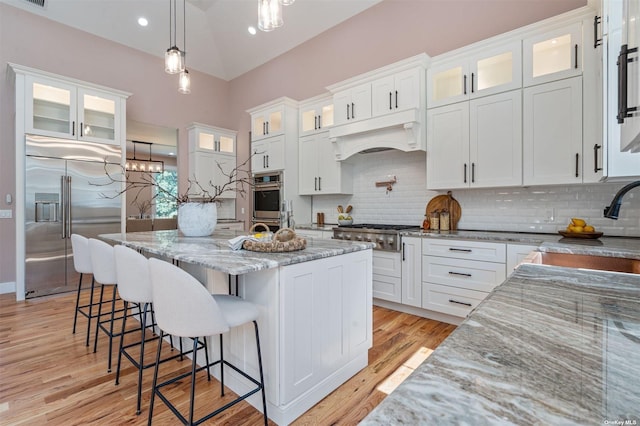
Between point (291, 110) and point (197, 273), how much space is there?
10.8ft

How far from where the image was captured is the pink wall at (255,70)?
3660 mm

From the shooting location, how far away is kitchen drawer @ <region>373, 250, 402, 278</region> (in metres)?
3.47

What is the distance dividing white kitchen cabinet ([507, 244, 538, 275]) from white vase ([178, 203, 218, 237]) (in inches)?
105

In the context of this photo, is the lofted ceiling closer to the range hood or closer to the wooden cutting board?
the range hood

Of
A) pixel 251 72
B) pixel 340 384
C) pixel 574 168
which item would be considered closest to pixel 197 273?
pixel 340 384

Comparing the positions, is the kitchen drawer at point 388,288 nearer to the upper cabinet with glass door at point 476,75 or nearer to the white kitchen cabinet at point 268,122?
the upper cabinet with glass door at point 476,75

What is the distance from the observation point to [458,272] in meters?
3.05

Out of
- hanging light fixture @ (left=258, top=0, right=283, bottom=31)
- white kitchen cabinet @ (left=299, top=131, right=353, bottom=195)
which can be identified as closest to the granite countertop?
hanging light fixture @ (left=258, top=0, right=283, bottom=31)

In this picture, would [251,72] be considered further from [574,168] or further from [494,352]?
[494,352]

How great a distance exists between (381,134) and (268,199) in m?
2.19

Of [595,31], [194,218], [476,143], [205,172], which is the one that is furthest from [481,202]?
[205,172]

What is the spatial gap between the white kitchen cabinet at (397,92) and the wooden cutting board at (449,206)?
3.59 feet

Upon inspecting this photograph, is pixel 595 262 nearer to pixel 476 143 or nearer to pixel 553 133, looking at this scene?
pixel 553 133

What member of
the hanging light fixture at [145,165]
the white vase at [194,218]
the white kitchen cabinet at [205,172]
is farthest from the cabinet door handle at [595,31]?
the hanging light fixture at [145,165]
